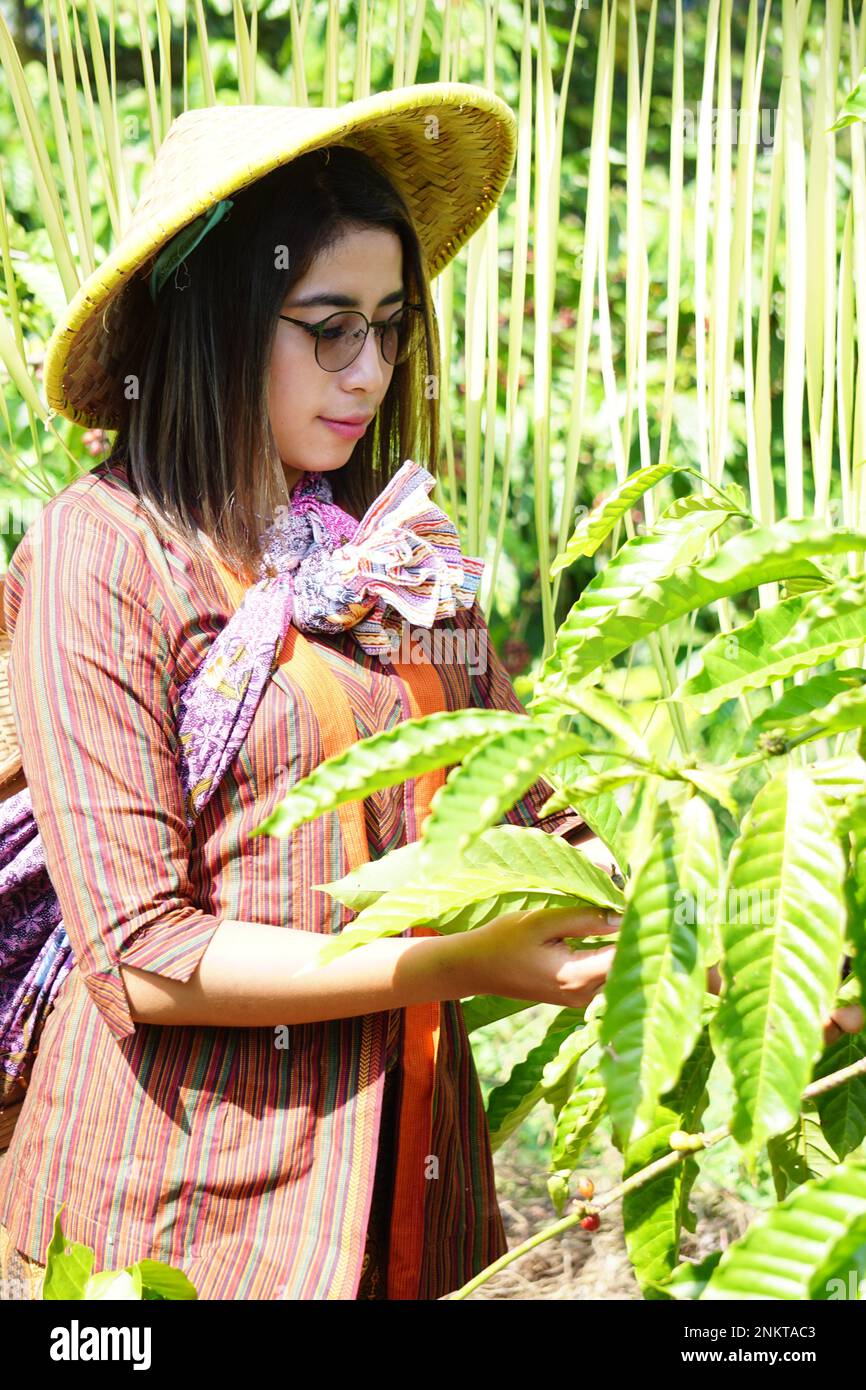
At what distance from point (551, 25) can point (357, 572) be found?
250 centimetres

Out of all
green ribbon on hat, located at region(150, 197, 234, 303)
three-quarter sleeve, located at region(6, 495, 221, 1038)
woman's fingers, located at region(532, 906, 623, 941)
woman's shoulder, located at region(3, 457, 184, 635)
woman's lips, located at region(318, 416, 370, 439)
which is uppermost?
green ribbon on hat, located at region(150, 197, 234, 303)

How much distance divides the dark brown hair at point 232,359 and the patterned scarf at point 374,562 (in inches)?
1.5

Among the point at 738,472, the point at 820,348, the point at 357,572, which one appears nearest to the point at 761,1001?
the point at 357,572

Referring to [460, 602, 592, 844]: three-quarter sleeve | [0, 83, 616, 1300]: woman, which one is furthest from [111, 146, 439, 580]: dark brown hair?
[460, 602, 592, 844]: three-quarter sleeve

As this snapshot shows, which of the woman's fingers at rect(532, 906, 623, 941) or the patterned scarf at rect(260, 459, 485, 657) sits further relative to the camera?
the patterned scarf at rect(260, 459, 485, 657)

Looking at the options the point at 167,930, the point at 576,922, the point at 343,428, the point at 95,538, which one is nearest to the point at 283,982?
the point at 167,930

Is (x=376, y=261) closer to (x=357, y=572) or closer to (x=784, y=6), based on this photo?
(x=357, y=572)

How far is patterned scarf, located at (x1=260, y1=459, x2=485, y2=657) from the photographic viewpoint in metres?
1.04

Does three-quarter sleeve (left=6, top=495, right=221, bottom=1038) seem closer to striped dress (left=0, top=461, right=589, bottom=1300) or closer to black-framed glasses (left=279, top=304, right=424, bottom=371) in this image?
striped dress (left=0, top=461, right=589, bottom=1300)

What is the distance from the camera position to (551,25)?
10.1 ft

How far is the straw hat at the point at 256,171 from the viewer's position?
98cm

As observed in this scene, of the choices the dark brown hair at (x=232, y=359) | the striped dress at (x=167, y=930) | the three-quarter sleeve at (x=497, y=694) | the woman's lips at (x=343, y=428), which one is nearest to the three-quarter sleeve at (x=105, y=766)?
the striped dress at (x=167, y=930)

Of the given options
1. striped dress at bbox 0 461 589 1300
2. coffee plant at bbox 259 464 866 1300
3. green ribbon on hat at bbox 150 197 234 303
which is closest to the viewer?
coffee plant at bbox 259 464 866 1300

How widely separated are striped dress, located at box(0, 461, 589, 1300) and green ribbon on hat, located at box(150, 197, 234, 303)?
0.16 meters
